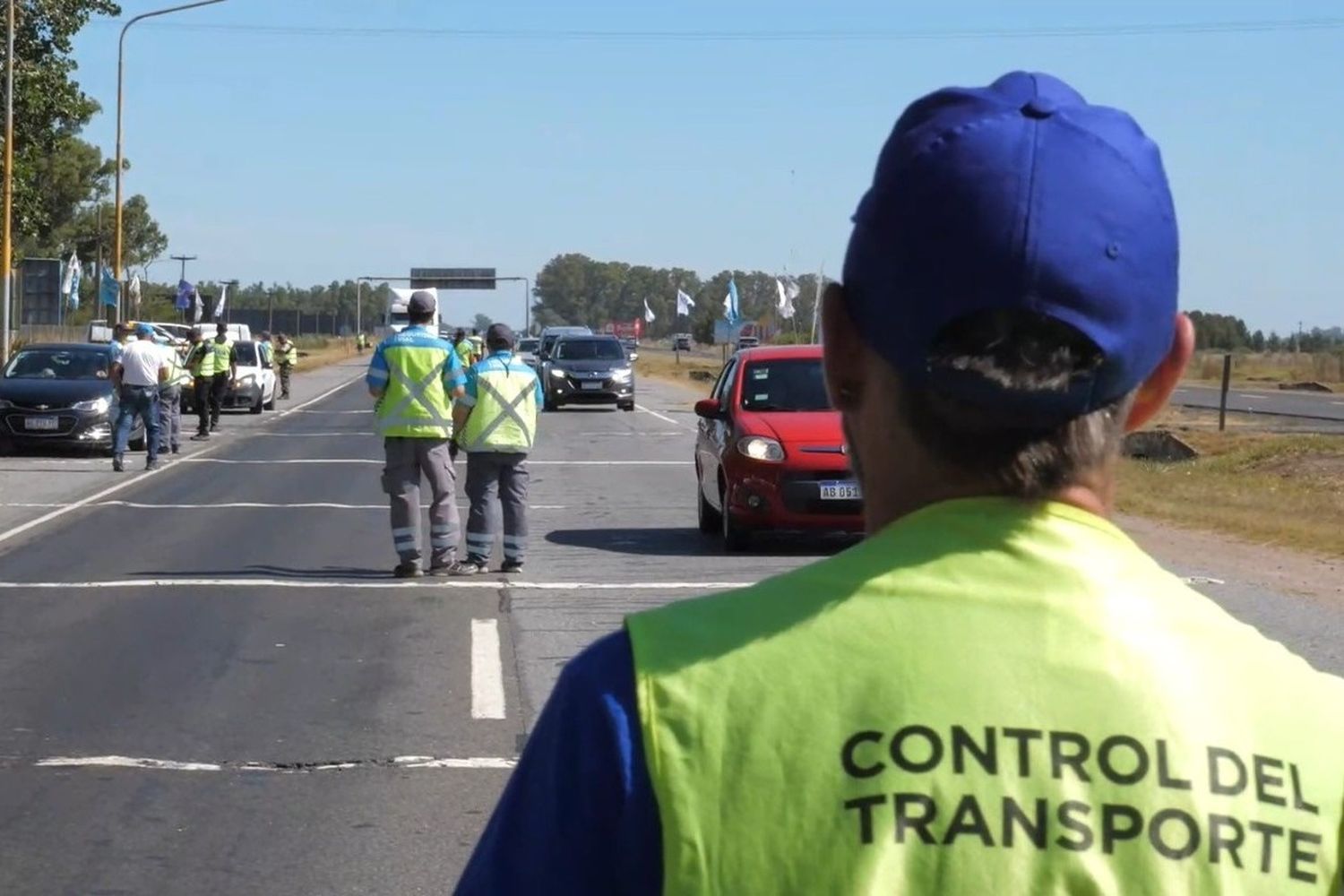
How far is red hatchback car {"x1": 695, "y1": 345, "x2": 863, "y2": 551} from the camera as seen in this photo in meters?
15.7

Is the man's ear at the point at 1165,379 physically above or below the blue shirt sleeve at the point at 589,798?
above

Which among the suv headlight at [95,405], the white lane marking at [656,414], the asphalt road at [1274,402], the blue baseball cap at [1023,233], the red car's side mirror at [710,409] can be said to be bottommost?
the white lane marking at [656,414]

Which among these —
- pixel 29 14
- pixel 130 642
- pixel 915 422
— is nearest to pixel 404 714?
pixel 130 642

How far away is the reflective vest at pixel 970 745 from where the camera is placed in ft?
5.21

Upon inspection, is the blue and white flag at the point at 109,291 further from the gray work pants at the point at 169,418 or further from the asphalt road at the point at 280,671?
the asphalt road at the point at 280,671

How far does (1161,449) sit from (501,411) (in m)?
16.8

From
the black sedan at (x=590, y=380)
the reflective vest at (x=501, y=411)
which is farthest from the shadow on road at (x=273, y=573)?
the black sedan at (x=590, y=380)

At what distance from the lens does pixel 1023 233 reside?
1681 mm

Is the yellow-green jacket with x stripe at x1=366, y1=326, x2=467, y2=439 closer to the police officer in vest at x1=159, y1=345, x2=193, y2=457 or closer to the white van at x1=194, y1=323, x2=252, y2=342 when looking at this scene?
the police officer in vest at x1=159, y1=345, x2=193, y2=457

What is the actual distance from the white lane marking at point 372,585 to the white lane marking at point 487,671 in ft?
5.42

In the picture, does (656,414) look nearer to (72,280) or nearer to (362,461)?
(362,461)

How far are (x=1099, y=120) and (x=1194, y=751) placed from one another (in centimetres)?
58

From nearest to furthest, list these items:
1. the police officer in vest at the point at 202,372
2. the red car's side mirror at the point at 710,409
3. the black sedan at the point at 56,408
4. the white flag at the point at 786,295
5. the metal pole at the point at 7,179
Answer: the red car's side mirror at the point at 710,409, the black sedan at the point at 56,408, the police officer in vest at the point at 202,372, the metal pole at the point at 7,179, the white flag at the point at 786,295

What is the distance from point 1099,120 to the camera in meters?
1.76
